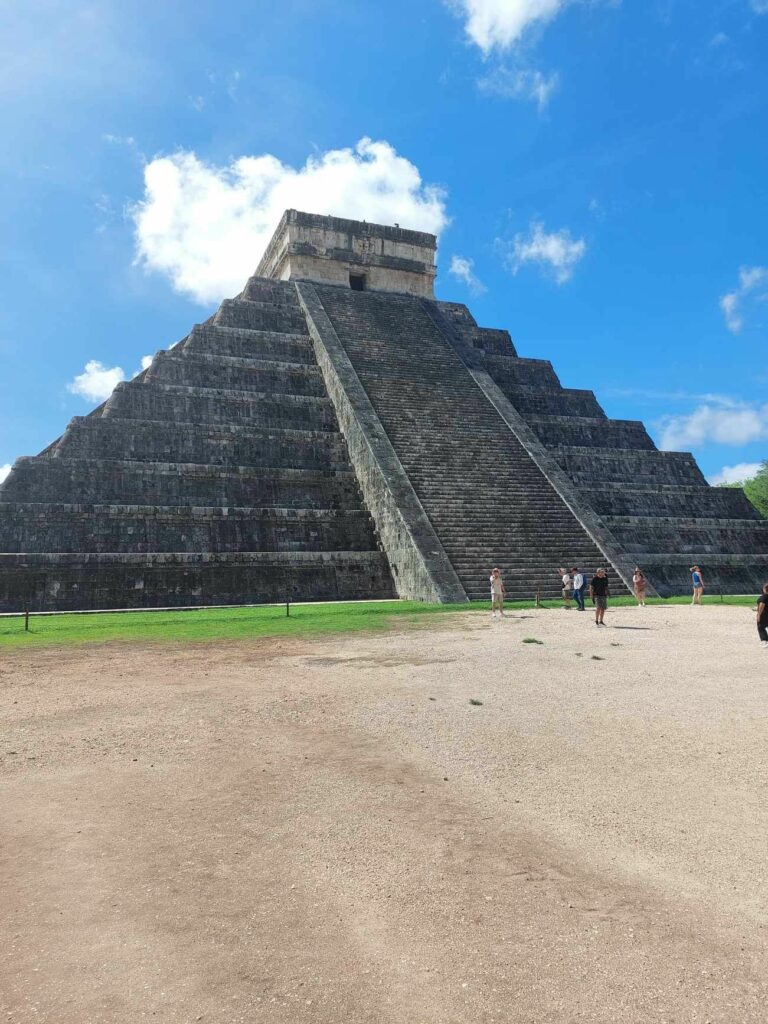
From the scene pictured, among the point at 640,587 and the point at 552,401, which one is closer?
the point at 640,587

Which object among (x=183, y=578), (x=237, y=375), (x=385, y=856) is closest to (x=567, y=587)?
(x=183, y=578)

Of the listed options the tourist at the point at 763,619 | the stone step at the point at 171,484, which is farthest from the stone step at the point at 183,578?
the tourist at the point at 763,619

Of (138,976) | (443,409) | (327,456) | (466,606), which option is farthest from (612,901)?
(443,409)

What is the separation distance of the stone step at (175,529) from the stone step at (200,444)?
2509 millimetres

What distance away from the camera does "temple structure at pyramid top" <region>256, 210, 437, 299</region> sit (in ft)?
110

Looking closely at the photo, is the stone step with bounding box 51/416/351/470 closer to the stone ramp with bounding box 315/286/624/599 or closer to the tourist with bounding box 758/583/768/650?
the stone ramp with bounding box 315/286/624/599

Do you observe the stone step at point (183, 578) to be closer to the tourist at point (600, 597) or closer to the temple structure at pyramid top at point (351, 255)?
the tourist at point (600, 597)

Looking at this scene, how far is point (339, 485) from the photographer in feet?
71.0

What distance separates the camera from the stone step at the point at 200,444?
2033 centimetres

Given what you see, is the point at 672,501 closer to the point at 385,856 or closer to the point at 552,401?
the point at 552,401

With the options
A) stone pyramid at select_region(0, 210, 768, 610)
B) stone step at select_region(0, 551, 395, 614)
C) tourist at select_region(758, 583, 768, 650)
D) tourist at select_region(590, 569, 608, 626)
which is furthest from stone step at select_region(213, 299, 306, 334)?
tourist at select_region(758, 583, 768, 650)

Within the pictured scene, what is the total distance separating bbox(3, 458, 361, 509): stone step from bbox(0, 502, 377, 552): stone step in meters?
0.53

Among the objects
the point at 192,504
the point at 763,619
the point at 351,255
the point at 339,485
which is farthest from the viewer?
the point at 351,255

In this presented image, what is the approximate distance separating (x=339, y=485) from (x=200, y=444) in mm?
4573
